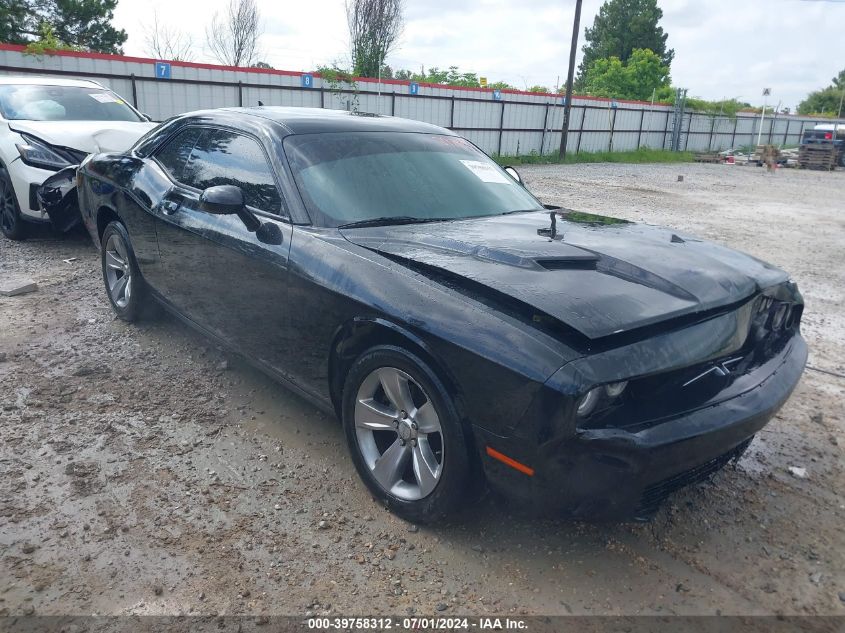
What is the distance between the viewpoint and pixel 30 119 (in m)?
7.21

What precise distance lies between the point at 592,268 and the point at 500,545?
1.15m

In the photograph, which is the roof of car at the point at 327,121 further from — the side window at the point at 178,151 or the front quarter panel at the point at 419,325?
the front quarter panel at the point at 419,325

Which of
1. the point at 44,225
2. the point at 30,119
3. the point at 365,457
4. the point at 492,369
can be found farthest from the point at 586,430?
the point at 30,119

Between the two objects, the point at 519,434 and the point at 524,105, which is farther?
the point at 524,105

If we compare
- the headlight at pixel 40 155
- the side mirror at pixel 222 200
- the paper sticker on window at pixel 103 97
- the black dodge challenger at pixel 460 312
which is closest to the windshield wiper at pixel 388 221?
the black dodge challenger at pixel 460 312

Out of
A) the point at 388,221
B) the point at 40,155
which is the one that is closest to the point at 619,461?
the point at 388,221

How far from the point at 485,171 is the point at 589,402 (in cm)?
216

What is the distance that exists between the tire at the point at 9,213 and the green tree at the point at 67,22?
2349 centimetres

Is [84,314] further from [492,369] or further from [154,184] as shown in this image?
[492,369]

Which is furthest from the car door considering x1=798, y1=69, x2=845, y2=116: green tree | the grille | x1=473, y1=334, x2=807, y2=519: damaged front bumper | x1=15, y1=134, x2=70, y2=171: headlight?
x1=798, y1=69, x2=845, y2=116: green tree

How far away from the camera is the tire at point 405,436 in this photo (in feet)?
8.04

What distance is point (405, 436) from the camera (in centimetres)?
267

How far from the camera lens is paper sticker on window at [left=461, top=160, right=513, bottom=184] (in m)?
3.90

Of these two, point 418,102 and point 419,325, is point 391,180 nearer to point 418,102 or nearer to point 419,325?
point 419,325
